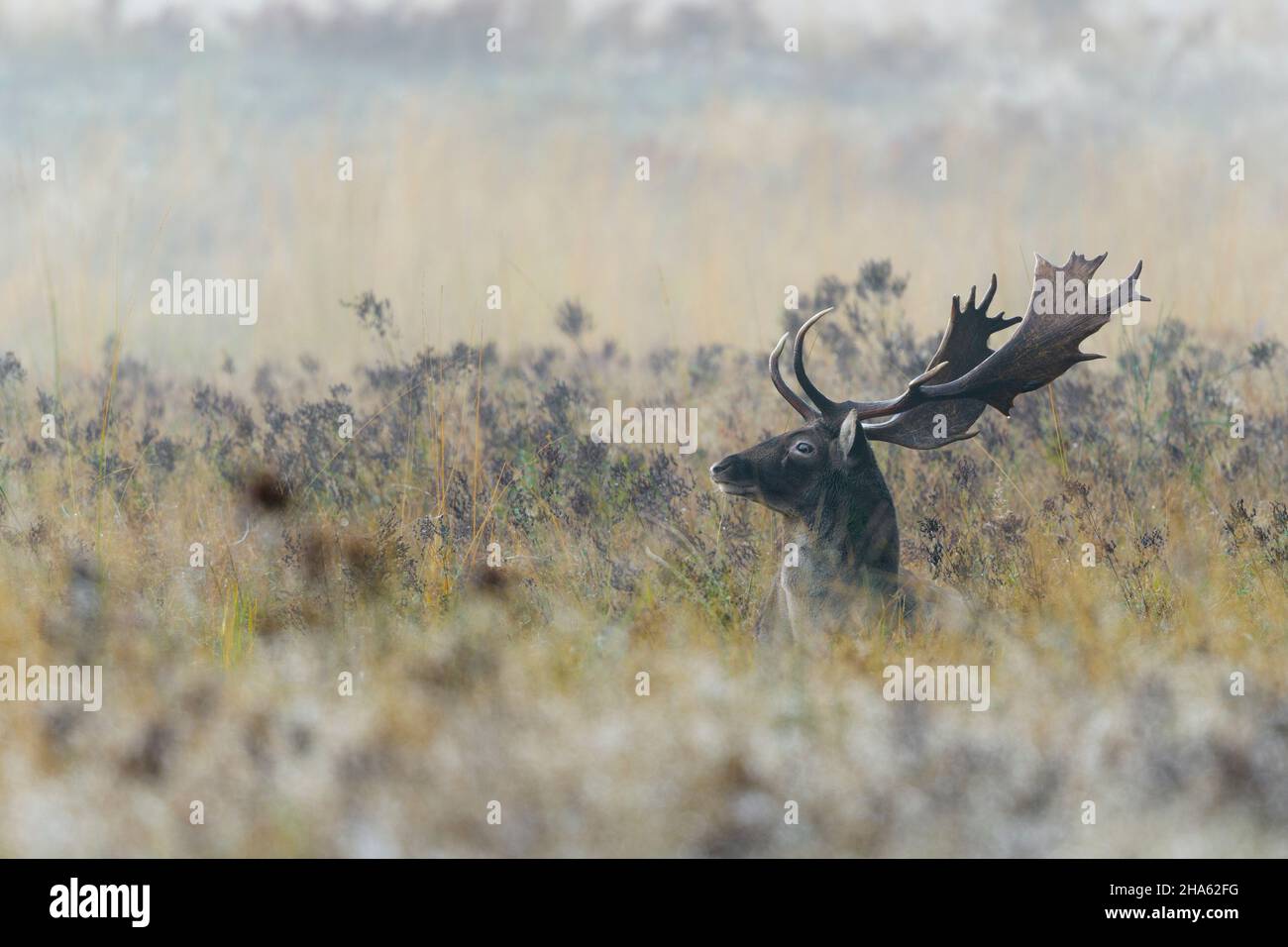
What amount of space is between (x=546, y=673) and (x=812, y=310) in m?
7.44

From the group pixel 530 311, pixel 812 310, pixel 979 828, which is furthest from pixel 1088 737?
pixel 530 311

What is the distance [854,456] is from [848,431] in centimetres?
13

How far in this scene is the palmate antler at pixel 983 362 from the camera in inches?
257

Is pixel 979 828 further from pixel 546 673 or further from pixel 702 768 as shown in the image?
pixel 546 673

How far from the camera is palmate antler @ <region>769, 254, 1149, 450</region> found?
652 cm

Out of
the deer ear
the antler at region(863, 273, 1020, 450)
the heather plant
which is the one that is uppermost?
the antler at region(863, 273, 1020, 450)

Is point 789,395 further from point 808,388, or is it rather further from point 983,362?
point 983,362

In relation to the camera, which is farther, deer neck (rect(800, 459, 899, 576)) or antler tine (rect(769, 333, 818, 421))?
antler tine (rect(769, 333, 818, 421))

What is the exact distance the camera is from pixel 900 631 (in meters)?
6.06

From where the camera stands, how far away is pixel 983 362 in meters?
6.74

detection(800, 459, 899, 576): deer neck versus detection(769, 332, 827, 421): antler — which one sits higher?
detection(769, 332, 827, 421): antler

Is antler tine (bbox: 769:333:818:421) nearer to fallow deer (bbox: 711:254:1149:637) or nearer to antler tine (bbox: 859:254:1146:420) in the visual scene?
fallow deer (bbox: 711:254:1149:637)

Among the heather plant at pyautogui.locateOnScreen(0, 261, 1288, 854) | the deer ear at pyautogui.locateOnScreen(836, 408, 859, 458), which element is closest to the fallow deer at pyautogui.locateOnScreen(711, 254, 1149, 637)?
the deer ear at pyautogui.locateOnScreen(836, 408, 859, 458)

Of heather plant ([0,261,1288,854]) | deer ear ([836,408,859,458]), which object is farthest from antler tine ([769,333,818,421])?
heather plant ([0,261,1288,854])
